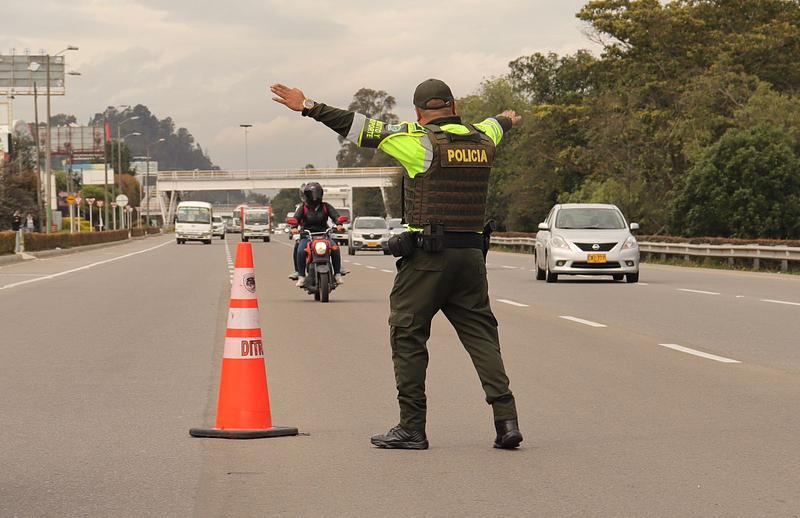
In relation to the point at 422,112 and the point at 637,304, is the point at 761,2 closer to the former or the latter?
the point at 637,304

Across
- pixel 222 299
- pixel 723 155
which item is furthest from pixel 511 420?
pixel 723 155

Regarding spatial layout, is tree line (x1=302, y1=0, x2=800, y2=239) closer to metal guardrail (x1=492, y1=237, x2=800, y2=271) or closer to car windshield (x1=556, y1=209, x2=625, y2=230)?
metal guardrail (x1=492, y1=237, x2=800, y2=271)

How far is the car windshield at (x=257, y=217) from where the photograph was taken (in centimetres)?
9775

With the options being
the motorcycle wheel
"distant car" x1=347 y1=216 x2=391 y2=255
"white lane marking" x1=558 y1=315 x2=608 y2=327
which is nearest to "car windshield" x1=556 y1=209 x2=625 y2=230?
the motorcycle wheel

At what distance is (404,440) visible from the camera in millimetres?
7582

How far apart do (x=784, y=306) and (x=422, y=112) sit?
1264 centimetres

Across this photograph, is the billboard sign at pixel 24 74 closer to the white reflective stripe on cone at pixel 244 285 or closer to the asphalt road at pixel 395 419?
the asphalt road at pixel 395 419

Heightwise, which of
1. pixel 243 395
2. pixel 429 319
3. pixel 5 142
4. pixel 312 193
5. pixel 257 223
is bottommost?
pixel 257 223

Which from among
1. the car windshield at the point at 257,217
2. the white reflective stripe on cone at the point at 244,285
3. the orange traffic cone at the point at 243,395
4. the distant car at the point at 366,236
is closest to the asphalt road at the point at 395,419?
the orange traffic cone at the point at 243,395

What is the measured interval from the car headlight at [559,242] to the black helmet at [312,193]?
22.2ft

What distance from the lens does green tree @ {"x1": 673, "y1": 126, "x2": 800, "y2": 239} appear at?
1805 inches

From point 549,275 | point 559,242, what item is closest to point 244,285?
point 559,242

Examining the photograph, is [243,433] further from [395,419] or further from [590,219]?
[590,219]

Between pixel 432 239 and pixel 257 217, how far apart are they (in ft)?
300
